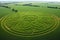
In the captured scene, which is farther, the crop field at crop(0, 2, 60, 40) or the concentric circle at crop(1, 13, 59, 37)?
the concentric circle at crop(1, 13, 59, 37)

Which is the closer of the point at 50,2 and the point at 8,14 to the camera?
the point at 8,14

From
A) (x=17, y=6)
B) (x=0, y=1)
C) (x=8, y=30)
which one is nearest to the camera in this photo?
(x=8, y=30)

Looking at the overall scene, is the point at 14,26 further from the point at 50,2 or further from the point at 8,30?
the point at 50,2

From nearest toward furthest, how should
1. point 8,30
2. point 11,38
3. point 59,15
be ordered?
point 11,38, point 8,30, point 59,15

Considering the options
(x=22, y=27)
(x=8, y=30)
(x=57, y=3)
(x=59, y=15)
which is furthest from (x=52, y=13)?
(x=8, y=30)

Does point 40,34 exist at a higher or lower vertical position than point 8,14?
lower

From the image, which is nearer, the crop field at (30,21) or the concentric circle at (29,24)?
the crop field at (30,21)
